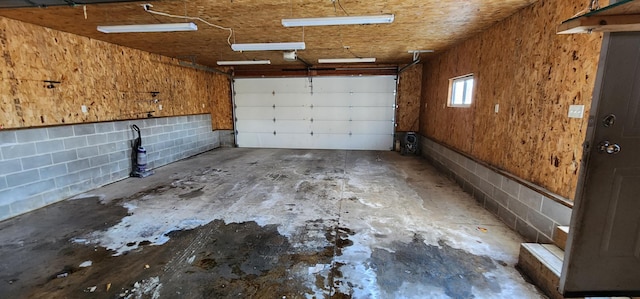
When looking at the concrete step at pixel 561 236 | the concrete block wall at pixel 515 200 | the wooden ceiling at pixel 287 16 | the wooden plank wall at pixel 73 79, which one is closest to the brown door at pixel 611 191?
the concrete step at pixel 561 236

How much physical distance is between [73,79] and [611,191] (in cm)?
651

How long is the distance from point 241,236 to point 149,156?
14.3ft

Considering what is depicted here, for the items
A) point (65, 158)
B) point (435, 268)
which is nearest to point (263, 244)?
point (435, 268)

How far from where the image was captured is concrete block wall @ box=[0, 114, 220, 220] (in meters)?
3.57

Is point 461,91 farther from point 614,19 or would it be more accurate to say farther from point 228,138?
point 228,138

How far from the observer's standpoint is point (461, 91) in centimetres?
550

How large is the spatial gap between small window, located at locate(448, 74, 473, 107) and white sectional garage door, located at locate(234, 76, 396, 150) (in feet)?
8.35

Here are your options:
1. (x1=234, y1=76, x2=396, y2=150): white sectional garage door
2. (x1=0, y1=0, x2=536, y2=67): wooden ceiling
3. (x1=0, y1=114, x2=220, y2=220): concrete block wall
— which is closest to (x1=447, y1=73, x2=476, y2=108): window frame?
(x1=0, y1=0, x2=536, y2=67): wooden ceiling

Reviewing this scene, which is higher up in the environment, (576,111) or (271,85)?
(271,85)

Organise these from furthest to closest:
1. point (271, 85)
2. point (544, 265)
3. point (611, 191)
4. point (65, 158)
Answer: point (271, 85)
point (65, 158)
point (544, 265)
point (611, 191)

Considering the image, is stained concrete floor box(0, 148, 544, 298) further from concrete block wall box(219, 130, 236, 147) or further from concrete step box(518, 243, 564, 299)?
concrete block wall box(219, 130, 236, 147)

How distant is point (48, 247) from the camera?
9.05 feet

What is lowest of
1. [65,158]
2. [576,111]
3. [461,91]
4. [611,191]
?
[65,158]

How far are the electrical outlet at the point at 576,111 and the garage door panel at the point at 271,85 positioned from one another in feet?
22.5
